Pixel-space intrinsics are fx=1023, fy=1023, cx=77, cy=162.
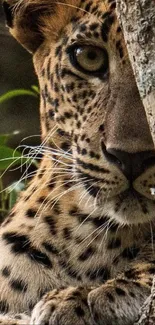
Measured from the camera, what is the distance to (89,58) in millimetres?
4086

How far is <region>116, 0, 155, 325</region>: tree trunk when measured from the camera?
2.52 meters

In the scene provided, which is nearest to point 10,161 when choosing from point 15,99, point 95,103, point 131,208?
point 95,103

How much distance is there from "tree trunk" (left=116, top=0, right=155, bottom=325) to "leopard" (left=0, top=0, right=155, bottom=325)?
859 mm

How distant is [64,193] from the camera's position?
13.6ft

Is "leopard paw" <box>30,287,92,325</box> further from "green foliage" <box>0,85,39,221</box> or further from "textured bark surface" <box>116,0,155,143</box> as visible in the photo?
"textured bark surface" <box>116,0,155,143</box>

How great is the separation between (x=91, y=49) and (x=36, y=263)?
89 cm

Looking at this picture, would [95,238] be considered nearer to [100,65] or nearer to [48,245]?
[48,245]

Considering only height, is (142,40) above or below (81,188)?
above

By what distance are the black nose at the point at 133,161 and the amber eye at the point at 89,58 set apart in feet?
1.92

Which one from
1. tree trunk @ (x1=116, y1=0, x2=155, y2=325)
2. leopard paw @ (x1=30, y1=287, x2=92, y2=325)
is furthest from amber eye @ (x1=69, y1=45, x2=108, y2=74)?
tree trunk @ (x1=116, y1=0, x2=155, y2=325)

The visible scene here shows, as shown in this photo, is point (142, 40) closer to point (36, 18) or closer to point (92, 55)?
point (92, 55)

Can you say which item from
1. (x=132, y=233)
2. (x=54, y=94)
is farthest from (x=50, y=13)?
(x=132, y=233)

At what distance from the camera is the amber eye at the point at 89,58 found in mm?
3996

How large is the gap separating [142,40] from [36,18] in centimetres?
204
